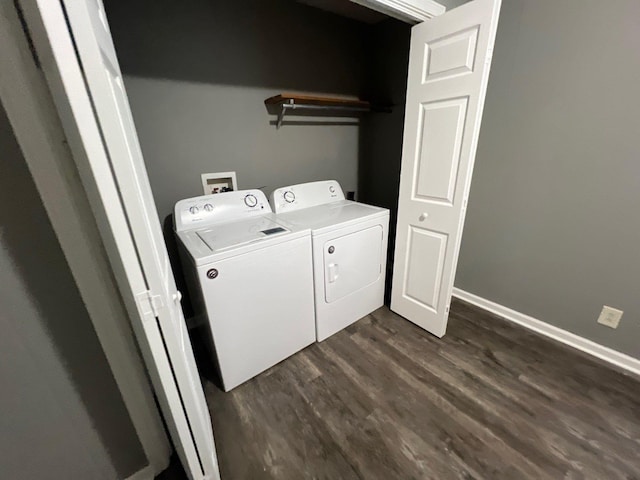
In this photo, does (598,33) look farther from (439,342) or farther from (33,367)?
(33,367)

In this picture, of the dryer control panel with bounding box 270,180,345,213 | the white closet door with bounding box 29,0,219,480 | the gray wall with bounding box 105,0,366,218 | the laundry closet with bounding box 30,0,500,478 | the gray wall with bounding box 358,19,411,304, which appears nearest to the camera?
the white closet door with bounding box 29,0,219,480

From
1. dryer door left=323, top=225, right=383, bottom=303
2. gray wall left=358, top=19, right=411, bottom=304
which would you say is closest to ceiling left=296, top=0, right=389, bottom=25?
gray wall left=358, top=19, right=411, bottom=304

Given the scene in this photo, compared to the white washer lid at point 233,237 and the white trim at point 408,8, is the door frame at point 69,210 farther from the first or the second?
the white trim at point 408,8

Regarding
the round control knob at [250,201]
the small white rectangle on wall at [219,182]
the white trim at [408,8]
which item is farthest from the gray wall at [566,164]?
the small white rectangle on wall at [219,182]

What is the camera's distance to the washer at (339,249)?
5.48ft

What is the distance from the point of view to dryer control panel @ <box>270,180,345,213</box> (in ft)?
6.41

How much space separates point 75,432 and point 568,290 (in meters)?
2.64

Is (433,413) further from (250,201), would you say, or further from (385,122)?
(385,122)

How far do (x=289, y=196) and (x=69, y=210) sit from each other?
138cm

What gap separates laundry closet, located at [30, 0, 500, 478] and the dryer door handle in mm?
542

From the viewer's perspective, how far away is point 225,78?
1794 mm

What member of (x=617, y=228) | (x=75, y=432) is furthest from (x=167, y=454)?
(x=617, y=228)

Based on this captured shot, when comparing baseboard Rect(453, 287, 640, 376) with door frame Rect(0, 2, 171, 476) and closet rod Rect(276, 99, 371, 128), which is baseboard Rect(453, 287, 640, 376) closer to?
closet rod Rect(276, 99, 371, 128)

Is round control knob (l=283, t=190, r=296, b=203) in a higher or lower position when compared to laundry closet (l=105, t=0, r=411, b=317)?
lower
